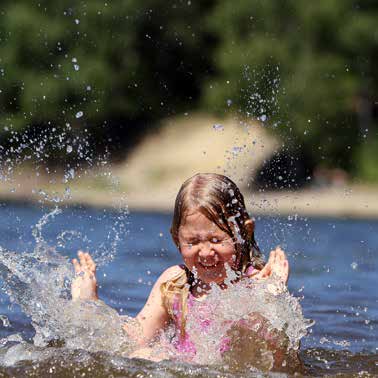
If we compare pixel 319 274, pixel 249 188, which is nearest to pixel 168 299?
pixel 319 274

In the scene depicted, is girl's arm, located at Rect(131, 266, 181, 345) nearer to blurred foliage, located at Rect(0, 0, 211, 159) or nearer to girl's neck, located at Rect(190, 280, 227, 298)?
girl's neck, located at Rect(190, 280, 227, 298)

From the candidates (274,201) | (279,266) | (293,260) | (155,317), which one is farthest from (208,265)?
(274,201)

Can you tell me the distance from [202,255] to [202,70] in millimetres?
24039

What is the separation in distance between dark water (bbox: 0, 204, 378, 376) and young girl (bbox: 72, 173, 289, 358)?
0.44 metres

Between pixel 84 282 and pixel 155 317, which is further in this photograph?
pixel 84 282

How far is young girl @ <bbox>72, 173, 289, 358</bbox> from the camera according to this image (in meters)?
4.52

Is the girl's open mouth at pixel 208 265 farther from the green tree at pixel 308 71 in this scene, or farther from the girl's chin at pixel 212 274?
the green tree at pixel 308 71

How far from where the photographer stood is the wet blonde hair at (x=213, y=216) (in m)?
4.54

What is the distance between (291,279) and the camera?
843cm

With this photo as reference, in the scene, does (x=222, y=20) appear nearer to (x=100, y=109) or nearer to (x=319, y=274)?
(x=100, y=109)

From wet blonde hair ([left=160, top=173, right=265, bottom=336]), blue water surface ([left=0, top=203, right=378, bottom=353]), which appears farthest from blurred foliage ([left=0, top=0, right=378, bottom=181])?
wet blonde hair ([left=160, top=173, right=265, bottom=336])

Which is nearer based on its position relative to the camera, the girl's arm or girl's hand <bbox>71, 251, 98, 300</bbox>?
the girl's arm

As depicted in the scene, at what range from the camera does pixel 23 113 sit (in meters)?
23.0

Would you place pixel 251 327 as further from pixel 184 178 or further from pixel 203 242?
pixel 184 178
